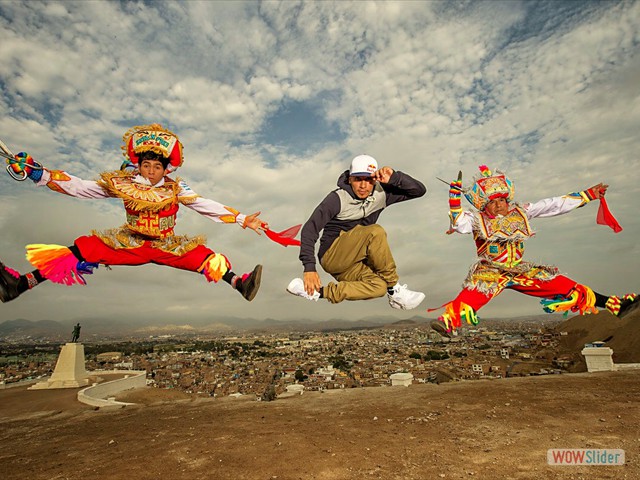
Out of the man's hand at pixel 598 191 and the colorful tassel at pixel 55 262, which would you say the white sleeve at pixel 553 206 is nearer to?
the man's hand at pixel 598 191

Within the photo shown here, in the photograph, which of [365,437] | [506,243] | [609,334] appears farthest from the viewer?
[609,334]

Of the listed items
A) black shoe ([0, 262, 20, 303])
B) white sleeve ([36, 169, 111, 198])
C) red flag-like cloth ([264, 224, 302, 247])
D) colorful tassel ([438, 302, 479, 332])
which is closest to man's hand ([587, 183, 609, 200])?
colorful tassel ([438, 302, 479, 332])

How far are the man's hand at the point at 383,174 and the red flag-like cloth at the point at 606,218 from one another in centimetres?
369

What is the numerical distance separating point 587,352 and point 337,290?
1353 cm

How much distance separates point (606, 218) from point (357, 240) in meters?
3.87

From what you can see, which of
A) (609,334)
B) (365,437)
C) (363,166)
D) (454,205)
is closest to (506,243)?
(454,205)

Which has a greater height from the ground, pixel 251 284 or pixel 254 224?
pixel 254 224

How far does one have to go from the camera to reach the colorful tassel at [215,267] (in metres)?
4.04

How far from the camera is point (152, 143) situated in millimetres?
4180

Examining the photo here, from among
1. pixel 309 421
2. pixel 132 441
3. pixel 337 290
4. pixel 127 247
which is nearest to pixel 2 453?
pixel 132 441

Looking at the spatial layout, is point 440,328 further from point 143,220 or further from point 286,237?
point 143,220

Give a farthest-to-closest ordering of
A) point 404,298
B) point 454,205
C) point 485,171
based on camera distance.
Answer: point 485,171, point 454,205, point 404,298

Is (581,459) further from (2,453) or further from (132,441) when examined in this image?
(2,453)

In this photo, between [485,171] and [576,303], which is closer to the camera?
[576,303]
